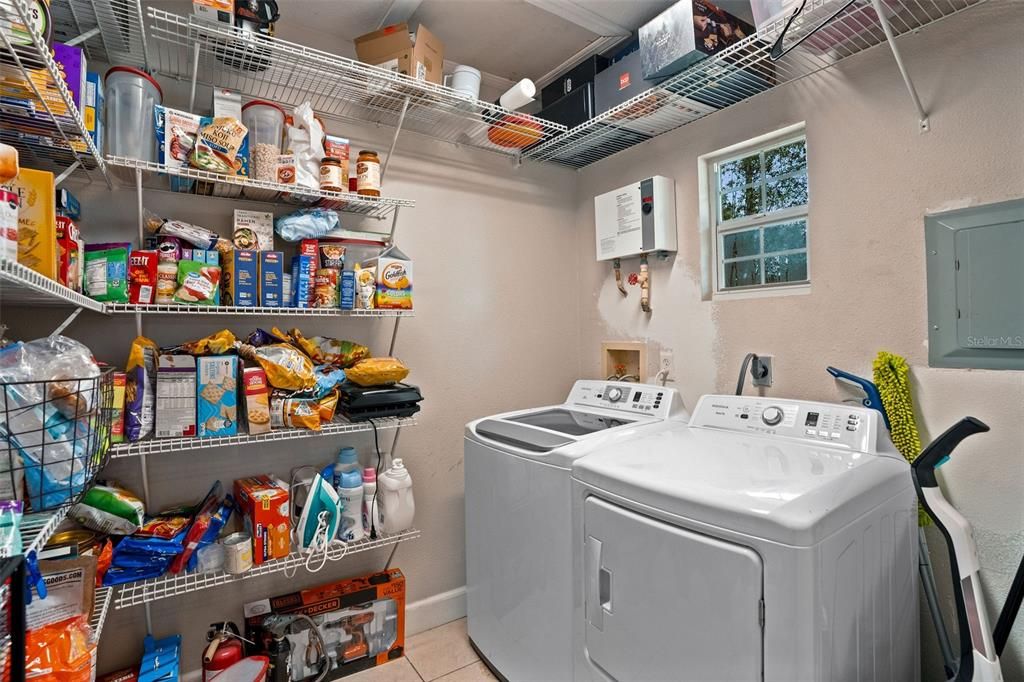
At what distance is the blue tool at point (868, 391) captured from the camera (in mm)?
1539

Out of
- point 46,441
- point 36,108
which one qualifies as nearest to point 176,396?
point 46,441

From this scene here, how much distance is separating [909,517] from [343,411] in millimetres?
1780

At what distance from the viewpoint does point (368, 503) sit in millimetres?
1927

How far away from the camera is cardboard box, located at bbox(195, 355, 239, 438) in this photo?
161cm

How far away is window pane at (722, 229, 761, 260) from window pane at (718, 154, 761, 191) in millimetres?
197

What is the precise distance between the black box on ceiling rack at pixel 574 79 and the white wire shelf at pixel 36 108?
1.75 meters

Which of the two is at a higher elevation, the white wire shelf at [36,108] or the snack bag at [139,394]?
the white wire shelf at [36,108]

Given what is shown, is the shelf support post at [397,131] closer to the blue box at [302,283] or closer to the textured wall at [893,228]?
the blue box at [302,283]

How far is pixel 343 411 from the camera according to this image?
1908mm

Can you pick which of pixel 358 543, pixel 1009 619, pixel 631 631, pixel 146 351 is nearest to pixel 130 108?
pixel 146 351

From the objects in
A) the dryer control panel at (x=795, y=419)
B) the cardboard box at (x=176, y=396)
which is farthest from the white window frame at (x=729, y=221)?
the cardboard box at (x=176, y=396)

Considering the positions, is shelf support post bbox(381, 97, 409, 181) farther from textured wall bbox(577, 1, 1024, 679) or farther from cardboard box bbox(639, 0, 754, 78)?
textured wall bbox(577, 1, 1024, 679)

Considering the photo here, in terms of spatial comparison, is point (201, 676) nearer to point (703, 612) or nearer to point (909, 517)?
point (703, 612)

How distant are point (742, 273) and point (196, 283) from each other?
1.99 meters
